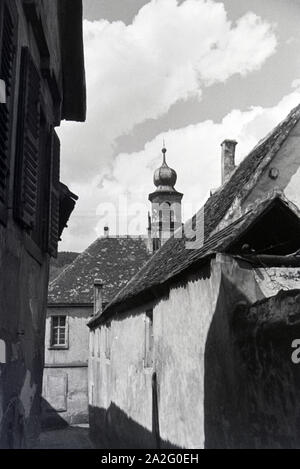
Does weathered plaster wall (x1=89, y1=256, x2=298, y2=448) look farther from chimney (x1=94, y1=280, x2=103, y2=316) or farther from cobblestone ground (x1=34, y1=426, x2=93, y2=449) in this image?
chimney (x1=94, y1=280, x2=103, y2=316)

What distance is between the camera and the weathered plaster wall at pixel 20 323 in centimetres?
454

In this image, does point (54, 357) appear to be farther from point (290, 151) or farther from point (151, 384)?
point (290, 151)

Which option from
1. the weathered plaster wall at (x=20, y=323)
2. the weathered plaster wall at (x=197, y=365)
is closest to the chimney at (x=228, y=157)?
the weathered plaster wall at (x=197, y=365)

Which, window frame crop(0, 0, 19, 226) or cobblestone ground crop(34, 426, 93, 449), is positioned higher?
window frame crop(0, 0, 19, 226)

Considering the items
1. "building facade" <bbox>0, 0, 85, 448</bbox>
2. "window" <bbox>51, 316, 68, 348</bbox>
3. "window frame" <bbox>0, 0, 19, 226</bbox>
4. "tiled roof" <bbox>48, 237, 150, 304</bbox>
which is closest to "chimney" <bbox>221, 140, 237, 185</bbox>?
"building facade" <bbox>0, 0, 85, 448</bbox>

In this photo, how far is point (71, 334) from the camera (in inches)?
1006

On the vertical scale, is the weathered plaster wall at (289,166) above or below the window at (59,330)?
above

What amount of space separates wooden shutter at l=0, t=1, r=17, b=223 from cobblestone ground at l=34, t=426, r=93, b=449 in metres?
14.0

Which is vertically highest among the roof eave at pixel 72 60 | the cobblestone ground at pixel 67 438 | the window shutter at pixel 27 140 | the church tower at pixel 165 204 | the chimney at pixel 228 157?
the church tower at pixel 165 204

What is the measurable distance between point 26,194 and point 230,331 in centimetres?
A: 302

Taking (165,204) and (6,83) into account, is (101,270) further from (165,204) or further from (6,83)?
(6,83)

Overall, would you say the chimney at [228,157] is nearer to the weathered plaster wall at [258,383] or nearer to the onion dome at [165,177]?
the weathered plaster wall at [258,383]

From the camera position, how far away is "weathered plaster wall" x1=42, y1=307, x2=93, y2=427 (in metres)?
24.2

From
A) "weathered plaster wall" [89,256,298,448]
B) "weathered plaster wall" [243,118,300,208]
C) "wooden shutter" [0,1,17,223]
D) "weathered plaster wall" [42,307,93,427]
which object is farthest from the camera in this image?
"weathered plaster wall" [42,307,93,427]
